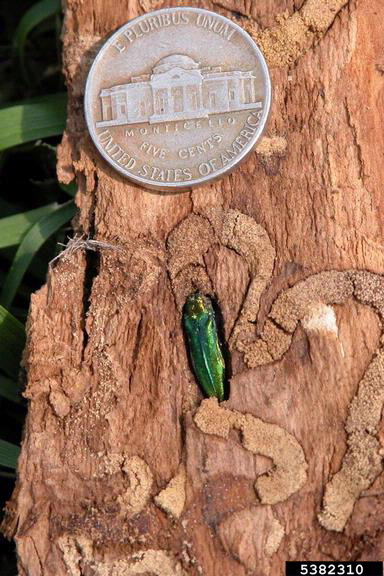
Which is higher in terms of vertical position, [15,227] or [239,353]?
[15,227]

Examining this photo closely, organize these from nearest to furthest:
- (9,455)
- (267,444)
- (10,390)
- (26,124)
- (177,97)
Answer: (267,444), (177,97), (9,455), (10,390), (26,124)

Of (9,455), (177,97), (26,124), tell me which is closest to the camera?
(177,97)

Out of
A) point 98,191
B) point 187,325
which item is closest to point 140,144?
point 98,191

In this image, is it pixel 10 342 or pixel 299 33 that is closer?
pixel 299 33

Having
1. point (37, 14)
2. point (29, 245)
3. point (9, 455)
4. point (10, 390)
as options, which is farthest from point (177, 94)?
point (9, 455)

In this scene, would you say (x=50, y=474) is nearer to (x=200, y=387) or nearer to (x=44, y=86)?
(x=200, y=387)

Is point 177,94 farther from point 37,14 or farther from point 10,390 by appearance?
point 10,390
